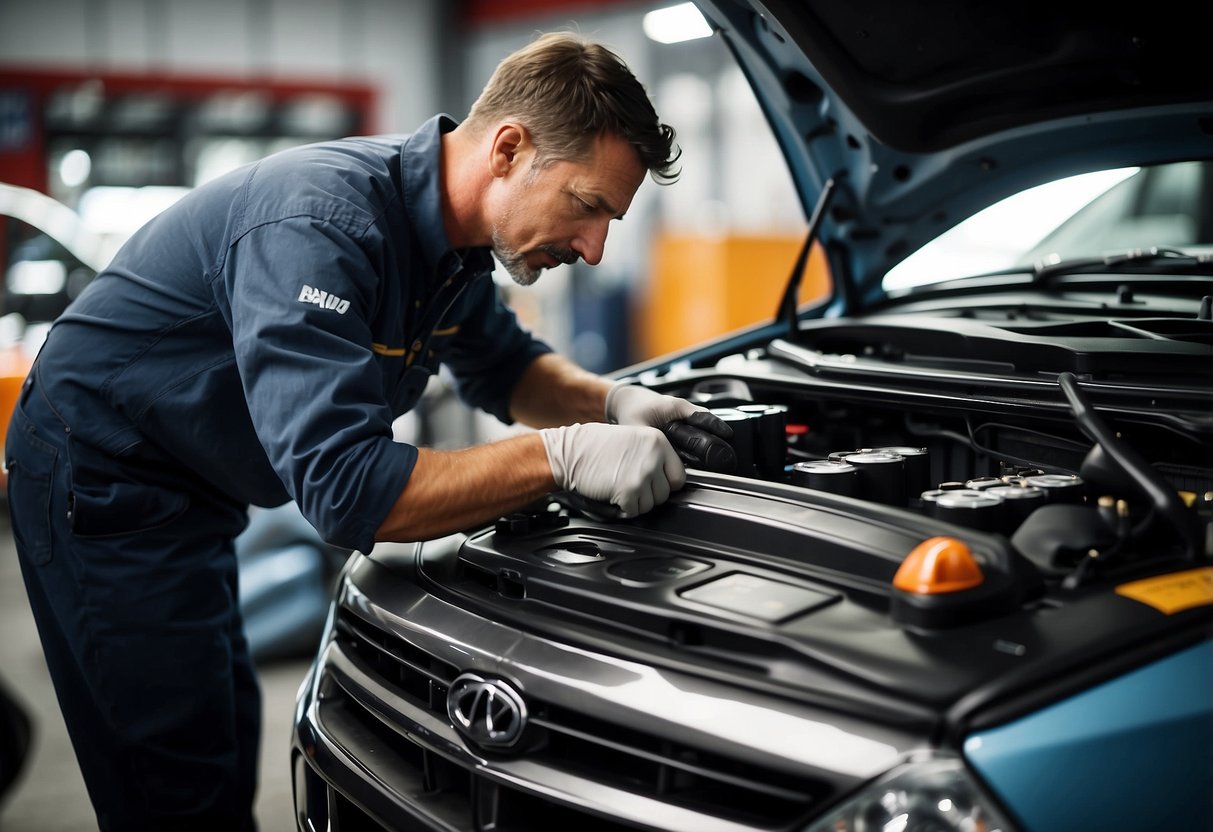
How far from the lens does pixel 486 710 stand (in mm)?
1045

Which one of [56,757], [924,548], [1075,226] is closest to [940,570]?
[924,548]

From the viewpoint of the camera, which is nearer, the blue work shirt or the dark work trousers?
the blue work shirt

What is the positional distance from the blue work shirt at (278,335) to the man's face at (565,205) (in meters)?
0.11

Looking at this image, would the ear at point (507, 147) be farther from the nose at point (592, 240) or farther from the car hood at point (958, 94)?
the car hood at point (958, 94)

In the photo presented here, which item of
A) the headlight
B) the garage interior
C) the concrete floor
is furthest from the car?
the garage interior

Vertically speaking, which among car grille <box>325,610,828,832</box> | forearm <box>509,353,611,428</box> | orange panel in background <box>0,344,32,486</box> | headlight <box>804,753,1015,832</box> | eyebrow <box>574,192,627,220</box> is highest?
eyebrow <box>574,192,627,220</box>

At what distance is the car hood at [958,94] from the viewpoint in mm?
1568

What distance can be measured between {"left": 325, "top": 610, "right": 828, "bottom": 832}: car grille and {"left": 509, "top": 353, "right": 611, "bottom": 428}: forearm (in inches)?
26.6

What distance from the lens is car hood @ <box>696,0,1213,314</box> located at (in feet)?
5.15

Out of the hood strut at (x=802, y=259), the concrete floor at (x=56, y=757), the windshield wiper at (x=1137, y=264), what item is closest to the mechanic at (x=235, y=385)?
the hood strut at (x=802, y=259)

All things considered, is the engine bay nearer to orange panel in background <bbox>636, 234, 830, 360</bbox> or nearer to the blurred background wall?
orange panel in background <bbox>636, 234, 830, 360</bbox>

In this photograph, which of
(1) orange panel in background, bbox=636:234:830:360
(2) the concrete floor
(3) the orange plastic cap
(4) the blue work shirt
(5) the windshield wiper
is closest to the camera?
(3) the orange plastic cap

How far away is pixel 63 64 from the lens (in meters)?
8.46

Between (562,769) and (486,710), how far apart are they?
0.10 m
